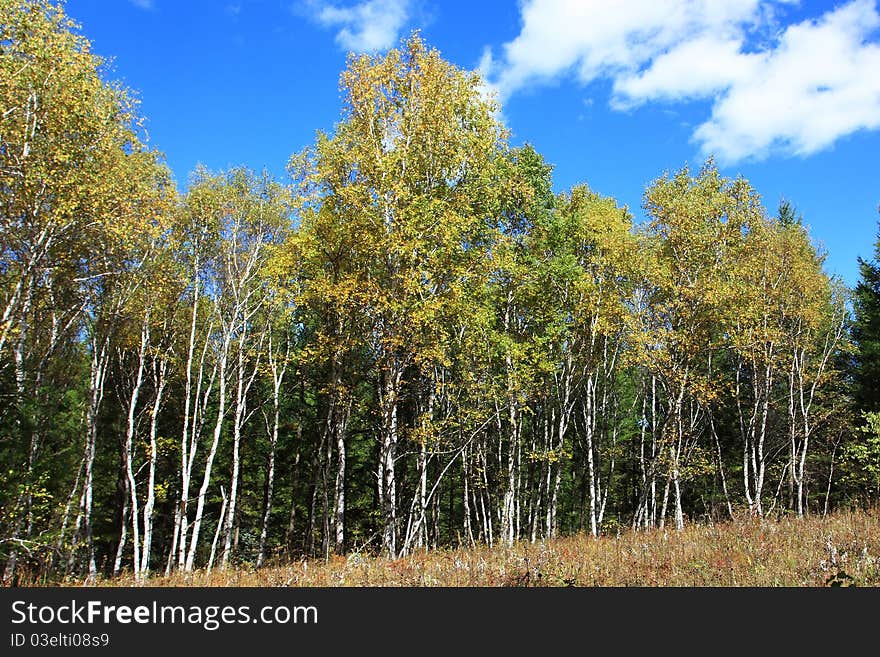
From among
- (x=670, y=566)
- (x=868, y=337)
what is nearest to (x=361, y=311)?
(x=670, y=566)

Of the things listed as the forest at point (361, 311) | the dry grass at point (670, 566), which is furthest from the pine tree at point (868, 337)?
the dry grass at point (670, 566)

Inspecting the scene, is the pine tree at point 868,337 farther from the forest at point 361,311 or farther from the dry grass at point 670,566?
the dry grass at point 670,566

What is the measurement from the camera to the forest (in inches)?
620

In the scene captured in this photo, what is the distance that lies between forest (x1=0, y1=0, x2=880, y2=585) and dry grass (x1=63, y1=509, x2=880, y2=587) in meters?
2.90

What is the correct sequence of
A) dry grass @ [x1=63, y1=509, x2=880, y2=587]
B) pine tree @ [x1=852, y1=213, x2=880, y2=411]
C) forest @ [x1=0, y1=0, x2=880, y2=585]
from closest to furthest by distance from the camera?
dry grass @ [x1=63, y1=509, x2=880, y2=587] < forest @ [x1=0, y1=0, x2=880, y2=585] < pine tree @ [x1=852, y1=213, x2=880, y2=411]

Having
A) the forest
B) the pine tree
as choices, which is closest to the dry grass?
the forest

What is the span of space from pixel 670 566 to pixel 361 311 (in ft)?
40.9

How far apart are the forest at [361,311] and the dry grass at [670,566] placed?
2899mm

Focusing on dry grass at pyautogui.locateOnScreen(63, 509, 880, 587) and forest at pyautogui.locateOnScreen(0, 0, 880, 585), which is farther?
forest at pyautogui.locateOnScreen(0, 0, 880, 585)

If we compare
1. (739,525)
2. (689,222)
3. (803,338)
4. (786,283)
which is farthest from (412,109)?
(803,338)

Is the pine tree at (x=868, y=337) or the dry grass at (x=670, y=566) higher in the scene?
the pine tree at (x=868, y=337)

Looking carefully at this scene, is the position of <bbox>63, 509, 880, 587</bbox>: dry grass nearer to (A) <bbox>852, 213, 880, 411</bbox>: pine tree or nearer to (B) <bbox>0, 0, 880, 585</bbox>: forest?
(B) <bbox>0, 0, 880, 585</bbox>: forest

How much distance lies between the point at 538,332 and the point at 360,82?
1406 centimetres

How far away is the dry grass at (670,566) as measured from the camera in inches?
318
